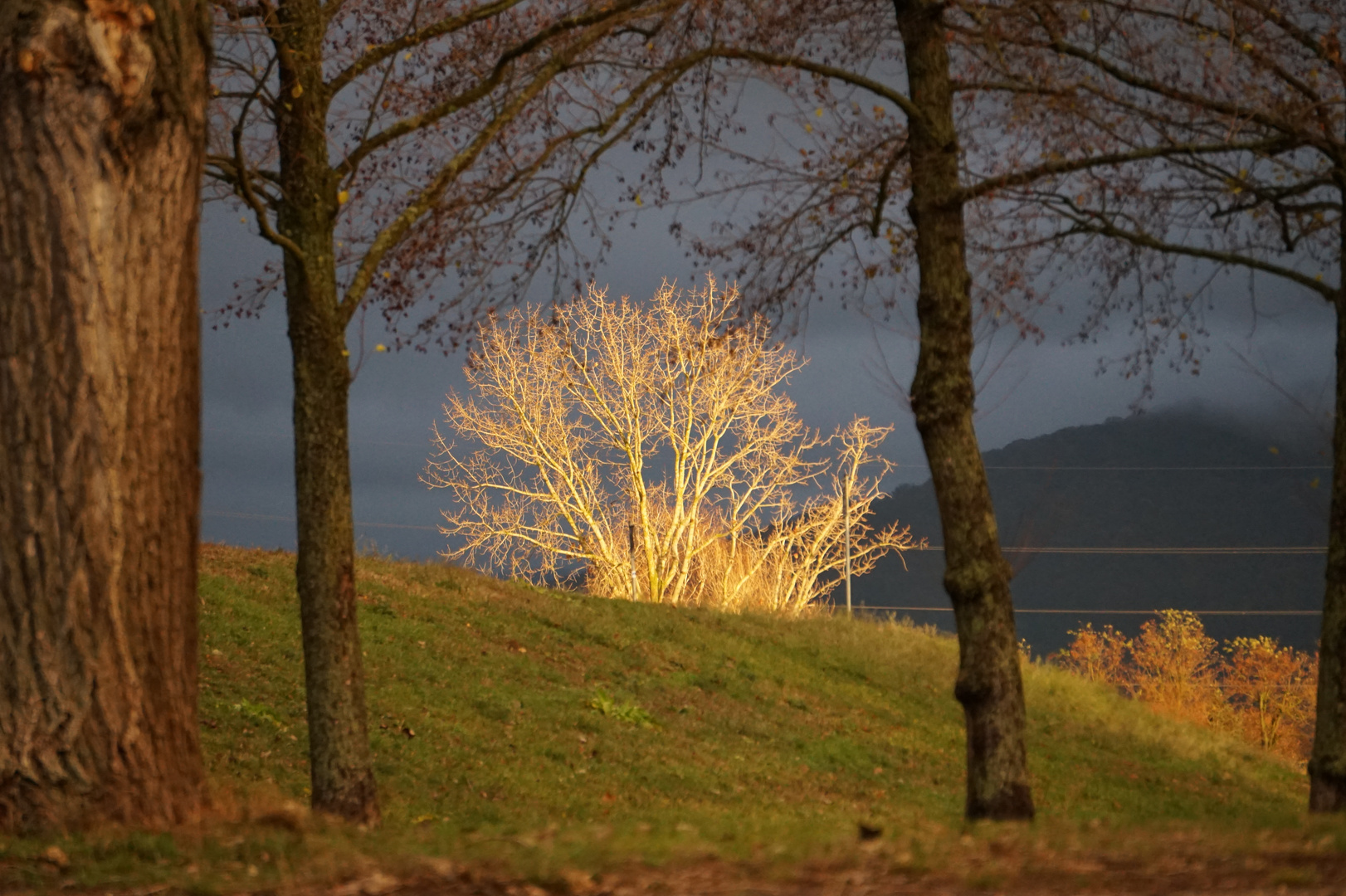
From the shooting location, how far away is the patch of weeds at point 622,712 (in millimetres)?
12797

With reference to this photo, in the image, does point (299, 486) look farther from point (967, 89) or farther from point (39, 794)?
point (967, 89)

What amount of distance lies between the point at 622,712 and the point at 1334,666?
7241 mm

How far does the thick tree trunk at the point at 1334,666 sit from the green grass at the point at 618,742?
2.39 feet

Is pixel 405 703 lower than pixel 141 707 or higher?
lower

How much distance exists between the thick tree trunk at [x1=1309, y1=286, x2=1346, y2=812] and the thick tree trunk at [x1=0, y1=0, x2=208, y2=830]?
851cm

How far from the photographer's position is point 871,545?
3106 centimetres

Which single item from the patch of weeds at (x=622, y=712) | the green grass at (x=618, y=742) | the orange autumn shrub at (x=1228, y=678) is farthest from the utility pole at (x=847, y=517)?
the orange autumn shrub at (x=1228, y=678)

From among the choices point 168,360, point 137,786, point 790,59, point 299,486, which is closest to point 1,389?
point 168,360

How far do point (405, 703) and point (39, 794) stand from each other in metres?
6.76

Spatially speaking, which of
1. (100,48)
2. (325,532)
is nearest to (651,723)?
(325,532)

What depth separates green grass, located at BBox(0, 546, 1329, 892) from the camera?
544 cm

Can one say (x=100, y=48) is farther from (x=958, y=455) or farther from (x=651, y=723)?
(x=651, y=723)

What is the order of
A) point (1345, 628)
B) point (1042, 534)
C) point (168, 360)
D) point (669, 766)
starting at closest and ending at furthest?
point (168, 360), point (1042, 534), point (1345, 628), point (669, 766)

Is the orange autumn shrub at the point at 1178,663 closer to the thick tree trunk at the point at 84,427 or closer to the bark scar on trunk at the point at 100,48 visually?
the thick tree trunk at the point at 84,427
